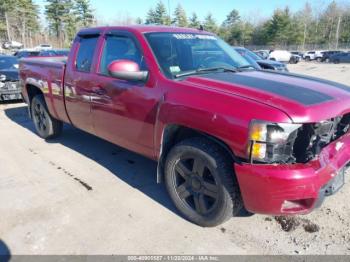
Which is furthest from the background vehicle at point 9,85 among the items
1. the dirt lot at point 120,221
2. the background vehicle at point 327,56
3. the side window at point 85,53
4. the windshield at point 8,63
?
the background vehicle at point 327,56

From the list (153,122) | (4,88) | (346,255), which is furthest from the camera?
(4,88)

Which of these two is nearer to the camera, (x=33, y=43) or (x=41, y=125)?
(x=41, y=125)

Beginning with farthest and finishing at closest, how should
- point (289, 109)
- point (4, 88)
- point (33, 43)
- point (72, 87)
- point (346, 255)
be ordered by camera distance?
point (33, 43), point (4, 88), point (72, 87), point (346, 255), point (289, 109)

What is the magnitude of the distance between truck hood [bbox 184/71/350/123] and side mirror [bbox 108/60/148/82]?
0.53 metres

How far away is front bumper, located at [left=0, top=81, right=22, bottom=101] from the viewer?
30.9 ft

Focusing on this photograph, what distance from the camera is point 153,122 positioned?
11.3 feet

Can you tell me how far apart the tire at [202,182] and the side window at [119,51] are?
111cm

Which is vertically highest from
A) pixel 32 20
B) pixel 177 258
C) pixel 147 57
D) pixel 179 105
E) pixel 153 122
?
pixel 32 20

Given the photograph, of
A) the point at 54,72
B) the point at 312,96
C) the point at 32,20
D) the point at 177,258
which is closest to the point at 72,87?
the point at 54,72

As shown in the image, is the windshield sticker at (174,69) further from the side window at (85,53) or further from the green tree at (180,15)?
the green tree at (180,15)

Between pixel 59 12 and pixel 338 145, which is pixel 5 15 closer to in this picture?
pixel 59 12

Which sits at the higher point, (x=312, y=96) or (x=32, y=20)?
(x=32, y=20)

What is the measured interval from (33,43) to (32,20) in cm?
741

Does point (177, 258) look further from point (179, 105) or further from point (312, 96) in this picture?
point (312, 96)
